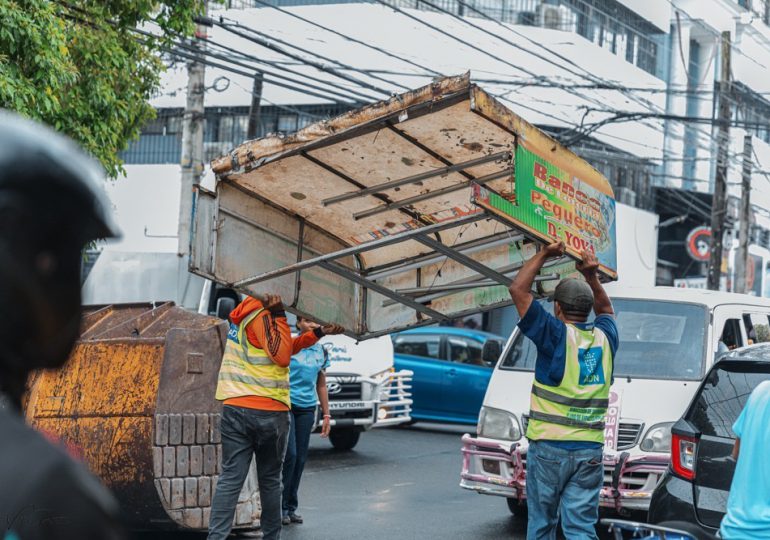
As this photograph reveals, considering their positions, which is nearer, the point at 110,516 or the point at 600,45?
the point at 110,516

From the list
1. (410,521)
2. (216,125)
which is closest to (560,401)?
(410,521)

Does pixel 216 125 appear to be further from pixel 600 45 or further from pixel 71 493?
pixel 71 493

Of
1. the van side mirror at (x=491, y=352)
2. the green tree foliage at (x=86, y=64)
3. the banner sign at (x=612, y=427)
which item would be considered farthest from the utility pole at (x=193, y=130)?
the banner sign at (x=612, y=427)

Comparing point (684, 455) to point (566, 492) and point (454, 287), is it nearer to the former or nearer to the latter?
point (566, 492)

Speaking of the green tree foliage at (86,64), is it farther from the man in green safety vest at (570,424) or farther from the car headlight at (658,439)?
the man in green safety vest at (570,424)

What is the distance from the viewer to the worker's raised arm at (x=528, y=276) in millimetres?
5719

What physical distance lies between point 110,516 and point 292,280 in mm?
5579

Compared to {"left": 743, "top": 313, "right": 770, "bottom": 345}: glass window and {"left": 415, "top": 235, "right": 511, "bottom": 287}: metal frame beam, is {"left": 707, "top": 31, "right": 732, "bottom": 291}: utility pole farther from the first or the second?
{"left": 415, "top": 235, "right": 511, "bottom": 287}: metal frame beam

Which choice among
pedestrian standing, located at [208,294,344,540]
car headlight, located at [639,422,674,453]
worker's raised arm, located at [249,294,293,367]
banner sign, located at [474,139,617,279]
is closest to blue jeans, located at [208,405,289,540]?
pedestrian standing, located at [208,294,344,540]

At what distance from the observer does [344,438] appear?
14664mm

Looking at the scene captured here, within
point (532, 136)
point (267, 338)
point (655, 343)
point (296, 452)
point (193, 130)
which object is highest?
point (193, 130)

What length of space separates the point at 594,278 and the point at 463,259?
2.26 feet

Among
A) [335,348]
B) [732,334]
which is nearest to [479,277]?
[732,334]

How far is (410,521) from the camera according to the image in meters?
9.91
